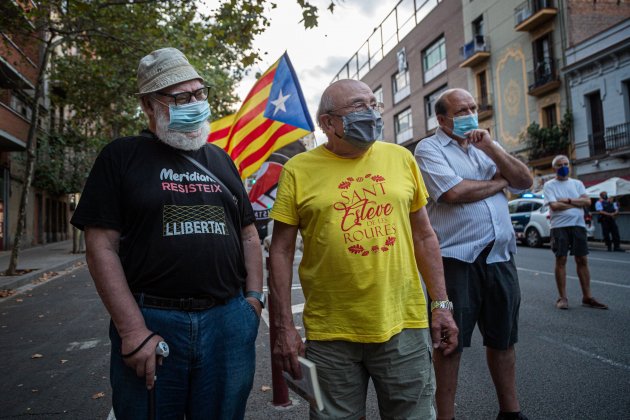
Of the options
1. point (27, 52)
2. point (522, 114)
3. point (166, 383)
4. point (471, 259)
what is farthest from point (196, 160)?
point (522, 114)

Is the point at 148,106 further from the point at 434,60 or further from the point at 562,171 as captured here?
the point at 434,60

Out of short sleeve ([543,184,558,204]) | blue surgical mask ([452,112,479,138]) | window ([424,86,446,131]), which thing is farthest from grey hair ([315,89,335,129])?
window ([424,86,446,131])

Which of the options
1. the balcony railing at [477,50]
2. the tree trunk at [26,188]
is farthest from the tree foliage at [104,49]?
the balcony railing at [477,50]

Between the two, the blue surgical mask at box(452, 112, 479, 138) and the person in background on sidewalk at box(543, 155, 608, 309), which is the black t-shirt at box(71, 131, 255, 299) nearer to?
the blue surgical mask at box(452, 112, 479, 138)

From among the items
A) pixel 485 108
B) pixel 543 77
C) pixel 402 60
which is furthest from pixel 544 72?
pixel 402 60

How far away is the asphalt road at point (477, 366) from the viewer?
11.6 ft

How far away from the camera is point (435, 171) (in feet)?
9.81

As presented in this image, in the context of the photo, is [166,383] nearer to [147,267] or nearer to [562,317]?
[147,267]

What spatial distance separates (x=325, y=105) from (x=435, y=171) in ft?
3.13

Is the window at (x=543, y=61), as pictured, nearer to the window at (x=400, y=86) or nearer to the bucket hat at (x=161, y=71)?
the window at (x=400, y=86)

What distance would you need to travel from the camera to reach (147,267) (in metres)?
1.92

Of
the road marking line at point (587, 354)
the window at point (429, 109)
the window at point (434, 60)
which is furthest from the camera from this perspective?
the window at point (429, 109)

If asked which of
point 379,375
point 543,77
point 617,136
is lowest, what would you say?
point 379,375

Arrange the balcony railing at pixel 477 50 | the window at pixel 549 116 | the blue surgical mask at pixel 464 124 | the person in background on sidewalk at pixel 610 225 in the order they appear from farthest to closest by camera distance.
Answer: the balcony railing at pixel 477 50
the window at pixel 549 116
the person in background on sidewalk at pixel 610 225
the blue surgical mask at pixel 464 124
